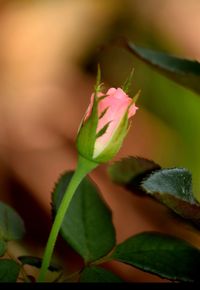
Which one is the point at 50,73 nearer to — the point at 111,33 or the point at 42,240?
the point at 111,33

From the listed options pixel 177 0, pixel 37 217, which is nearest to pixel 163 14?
pixel 177 0

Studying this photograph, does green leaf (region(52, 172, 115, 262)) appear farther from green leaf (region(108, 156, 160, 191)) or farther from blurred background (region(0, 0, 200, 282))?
blurred background (region(0, 0, 200, 282))

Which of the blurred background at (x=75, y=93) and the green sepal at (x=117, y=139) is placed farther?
the blurred background at (x=75, y=93)

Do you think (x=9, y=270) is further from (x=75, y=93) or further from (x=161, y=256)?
(x=75, y=93)

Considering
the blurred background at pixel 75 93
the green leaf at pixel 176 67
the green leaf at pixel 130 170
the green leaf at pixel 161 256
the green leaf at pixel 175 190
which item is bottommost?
the blurred background at pixel 75 93

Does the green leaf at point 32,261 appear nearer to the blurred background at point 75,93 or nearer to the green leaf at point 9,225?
the green leaf at point 9,225

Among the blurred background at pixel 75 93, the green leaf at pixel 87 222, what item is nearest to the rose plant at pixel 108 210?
the green leaf at pixel 87 222

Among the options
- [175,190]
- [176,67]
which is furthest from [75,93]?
[175,190]
